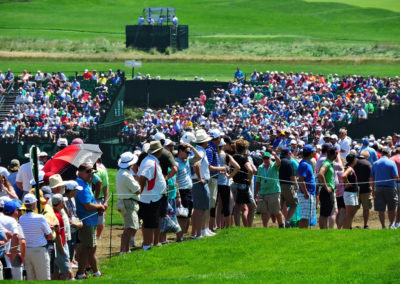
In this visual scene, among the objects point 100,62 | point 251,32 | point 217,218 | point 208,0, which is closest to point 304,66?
point 100,62

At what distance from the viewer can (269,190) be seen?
17.8 metres

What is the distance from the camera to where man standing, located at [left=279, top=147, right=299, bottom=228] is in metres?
17.8

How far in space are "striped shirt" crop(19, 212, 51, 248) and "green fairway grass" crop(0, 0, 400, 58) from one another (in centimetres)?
6741

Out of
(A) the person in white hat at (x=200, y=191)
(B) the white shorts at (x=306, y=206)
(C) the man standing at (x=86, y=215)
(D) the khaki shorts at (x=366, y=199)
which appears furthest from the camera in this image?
(D) the khaki shorts at (x=366, y=199)

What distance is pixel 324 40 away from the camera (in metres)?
90.6

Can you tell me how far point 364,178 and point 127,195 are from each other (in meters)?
5.26

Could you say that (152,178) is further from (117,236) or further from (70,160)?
(117,236)

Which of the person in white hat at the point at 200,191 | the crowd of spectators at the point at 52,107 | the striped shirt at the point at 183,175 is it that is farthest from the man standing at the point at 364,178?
the crowd of spectators at the point at 52,107

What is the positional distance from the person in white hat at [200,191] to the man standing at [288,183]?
2.14 meters

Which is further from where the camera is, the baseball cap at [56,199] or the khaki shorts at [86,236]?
the khaki shorts at [86,236]

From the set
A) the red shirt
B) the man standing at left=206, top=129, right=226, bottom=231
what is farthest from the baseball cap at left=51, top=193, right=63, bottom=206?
the man standing at left=206, top=129, right=226, bottom=231

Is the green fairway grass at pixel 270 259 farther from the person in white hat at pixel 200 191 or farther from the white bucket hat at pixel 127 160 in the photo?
the white bucket hat at pixel 127 160

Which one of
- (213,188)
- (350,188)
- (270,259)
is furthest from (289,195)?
(270,259)

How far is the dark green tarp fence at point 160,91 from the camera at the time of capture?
51375mm
